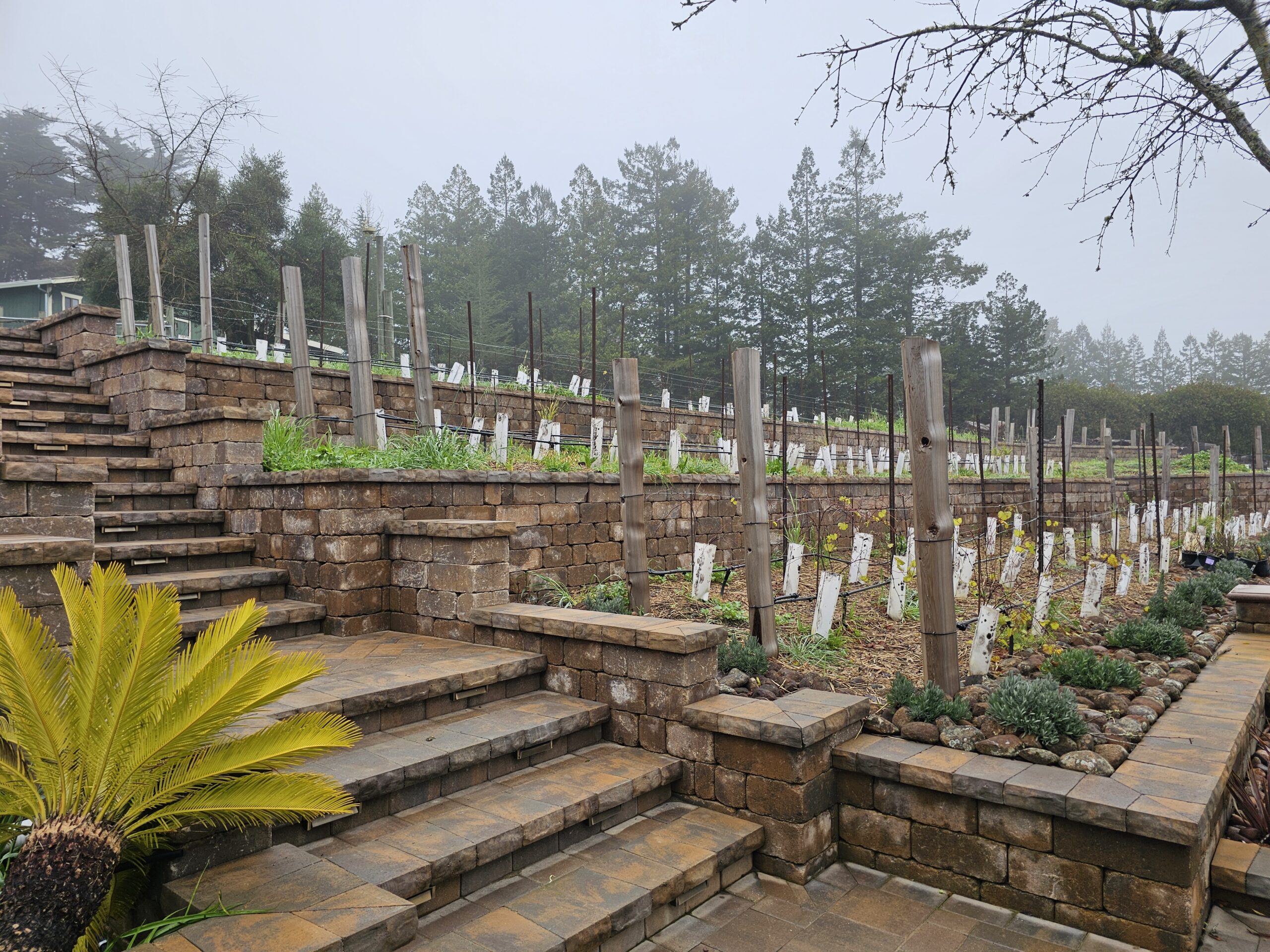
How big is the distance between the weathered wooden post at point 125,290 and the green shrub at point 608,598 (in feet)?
Result: 24.0

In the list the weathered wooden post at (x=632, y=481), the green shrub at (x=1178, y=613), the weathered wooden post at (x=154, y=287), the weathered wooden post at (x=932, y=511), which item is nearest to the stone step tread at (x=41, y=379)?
the weathered wooden post at (x=154, y=287)

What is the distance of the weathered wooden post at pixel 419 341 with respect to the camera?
673cm

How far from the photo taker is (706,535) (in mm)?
8078

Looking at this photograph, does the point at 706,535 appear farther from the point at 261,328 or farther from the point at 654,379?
the point at 654,379

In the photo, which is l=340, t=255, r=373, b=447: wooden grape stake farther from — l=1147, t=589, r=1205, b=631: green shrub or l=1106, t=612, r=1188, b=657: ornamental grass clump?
l=1147, t=589, r=1205, b=631: green shrub

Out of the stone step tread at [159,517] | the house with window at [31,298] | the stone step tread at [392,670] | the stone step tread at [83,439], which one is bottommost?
the stone step tread at [392,670]

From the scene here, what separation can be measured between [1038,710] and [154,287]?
34.6ft

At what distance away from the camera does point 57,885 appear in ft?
5.91

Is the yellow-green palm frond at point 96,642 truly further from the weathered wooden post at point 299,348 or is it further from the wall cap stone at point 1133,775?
the weathered wooden post at point 299,348

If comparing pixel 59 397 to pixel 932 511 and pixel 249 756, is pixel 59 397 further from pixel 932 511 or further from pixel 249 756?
pixel 932 511

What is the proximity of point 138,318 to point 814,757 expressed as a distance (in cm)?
2259

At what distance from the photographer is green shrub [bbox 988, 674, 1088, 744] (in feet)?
10.5

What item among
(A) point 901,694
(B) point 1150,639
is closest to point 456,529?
(A) point 901,694

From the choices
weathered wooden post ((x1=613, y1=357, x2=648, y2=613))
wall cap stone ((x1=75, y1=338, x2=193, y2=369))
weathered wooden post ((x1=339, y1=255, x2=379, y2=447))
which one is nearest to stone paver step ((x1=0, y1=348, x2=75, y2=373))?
wall cap stone ((x1=75, y1=338, x2=193, y2=369))
